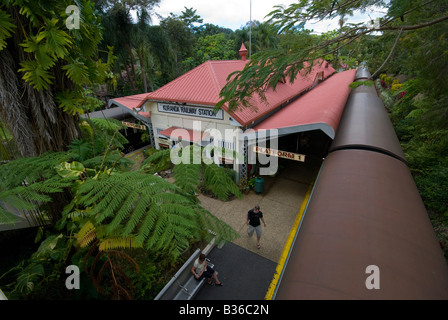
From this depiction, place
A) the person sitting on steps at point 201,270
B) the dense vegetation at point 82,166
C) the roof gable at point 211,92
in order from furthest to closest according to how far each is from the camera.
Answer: the roof gable at point 211,92
the person sitting on steps at point 201,270
the dense vegetation at point 82,166

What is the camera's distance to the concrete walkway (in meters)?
5.04

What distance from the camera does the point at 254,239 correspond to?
6680 mm

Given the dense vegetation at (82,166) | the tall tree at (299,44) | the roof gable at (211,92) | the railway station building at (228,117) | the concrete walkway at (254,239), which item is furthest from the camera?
the roof gable at (211,92)

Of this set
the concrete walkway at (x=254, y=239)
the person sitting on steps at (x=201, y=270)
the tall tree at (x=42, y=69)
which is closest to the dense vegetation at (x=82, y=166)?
the tall tree at (x=42, y=69)

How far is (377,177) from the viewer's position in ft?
10.1

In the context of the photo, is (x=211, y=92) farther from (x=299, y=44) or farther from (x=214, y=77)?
(x=299, y=44)

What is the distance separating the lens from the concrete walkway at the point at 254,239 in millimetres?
5043

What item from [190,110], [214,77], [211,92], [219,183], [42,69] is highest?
[214,77]

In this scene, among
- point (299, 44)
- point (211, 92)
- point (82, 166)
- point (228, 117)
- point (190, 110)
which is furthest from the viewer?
point (190, 110)

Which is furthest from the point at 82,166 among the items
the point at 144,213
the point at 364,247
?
the point at 364,247

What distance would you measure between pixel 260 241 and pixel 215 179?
483 cm

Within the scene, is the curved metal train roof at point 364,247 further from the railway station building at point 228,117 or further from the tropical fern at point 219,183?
the railway station building at point 228,117

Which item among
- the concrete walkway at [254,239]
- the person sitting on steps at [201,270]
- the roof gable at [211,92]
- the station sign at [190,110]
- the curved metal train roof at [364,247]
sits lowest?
the concrete walkway at [254,239]
